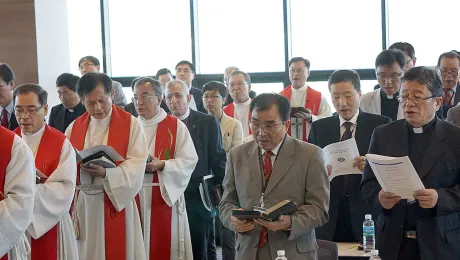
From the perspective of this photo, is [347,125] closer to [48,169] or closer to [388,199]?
[388,199]

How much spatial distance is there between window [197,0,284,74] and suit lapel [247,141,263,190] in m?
6.64

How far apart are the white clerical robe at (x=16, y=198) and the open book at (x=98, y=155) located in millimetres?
987

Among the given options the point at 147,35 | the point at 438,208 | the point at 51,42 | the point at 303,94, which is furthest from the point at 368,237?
the point at 147,35

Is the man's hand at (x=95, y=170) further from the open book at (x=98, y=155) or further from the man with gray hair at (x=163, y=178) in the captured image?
the man with gray hair at (x=163, y=178)

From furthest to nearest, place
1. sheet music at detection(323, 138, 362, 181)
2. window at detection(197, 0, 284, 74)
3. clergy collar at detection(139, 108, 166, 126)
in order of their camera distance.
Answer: window at detection(197, 0, 284, 74)
clergy collar at detection(139, 108, 166, 126)
sheet music at detection(323, 138, 362, 181)

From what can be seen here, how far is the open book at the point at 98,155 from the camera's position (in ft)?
16.9

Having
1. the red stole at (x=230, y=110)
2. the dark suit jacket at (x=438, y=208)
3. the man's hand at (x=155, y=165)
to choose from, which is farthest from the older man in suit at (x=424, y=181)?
the red stole at (x=230, y=110)

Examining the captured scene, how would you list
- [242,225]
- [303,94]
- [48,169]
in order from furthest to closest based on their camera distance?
[303,94] → [48,169] → [242,225]

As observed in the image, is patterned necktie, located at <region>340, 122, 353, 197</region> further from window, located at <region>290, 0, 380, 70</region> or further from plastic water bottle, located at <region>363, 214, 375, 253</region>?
window, located at <region>290, 0, 380, 70</region>

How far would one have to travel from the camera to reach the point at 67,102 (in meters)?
6.79

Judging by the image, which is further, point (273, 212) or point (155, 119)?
point (155, 119)

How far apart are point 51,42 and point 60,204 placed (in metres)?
5.89

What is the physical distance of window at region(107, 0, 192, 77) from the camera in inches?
432

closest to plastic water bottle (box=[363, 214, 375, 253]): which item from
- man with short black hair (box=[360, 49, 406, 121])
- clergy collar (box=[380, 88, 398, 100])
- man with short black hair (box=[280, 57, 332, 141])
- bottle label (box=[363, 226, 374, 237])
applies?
bottle label (box=[363, 226, 374, 237])
